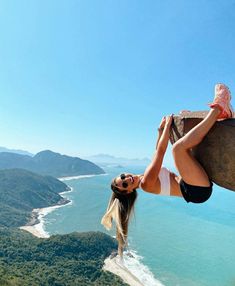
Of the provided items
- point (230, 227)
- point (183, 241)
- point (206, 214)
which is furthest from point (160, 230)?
point (206, 214)

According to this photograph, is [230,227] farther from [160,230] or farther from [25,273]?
[25,273]

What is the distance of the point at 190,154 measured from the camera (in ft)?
9.89

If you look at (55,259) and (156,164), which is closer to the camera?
(156,164)

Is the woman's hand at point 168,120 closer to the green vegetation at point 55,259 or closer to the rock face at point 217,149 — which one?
the rock face at point 217,149

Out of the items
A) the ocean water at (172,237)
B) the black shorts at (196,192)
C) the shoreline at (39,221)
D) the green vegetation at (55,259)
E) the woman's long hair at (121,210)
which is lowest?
the ocean water at (172,237)

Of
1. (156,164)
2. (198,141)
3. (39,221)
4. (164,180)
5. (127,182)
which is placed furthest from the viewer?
(39,221)

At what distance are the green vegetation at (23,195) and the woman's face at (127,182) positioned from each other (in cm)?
9000

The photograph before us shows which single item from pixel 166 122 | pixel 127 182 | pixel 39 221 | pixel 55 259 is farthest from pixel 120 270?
pixel 166 122

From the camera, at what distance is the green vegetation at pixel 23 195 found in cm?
9550

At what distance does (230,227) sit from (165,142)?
91605 millimetres

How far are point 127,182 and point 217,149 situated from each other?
0.89 m

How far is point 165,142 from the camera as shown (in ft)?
10.4

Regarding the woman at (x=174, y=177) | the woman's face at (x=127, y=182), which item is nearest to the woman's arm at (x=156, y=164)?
the woman at (x=174, y=177)

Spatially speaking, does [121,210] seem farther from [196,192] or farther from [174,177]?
[196,192]
